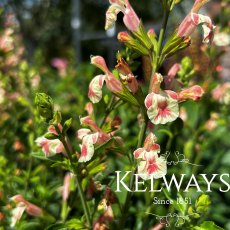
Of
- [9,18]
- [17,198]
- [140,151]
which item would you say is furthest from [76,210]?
[9,18]

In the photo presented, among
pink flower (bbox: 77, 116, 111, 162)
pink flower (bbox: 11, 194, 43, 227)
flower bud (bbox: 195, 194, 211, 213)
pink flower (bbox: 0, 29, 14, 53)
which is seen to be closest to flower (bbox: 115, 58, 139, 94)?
pink flower (bbox: 77, 116, 111, 162)

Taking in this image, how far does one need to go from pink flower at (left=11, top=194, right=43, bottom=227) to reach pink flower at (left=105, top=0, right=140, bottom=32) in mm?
407

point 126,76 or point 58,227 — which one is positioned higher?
point 126,76

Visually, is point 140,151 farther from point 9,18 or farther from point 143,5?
point 143,5

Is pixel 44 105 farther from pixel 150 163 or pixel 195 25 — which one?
pixel 195 25

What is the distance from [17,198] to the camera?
1046 millimetres

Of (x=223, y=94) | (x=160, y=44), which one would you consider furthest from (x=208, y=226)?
(x=223, y=94)

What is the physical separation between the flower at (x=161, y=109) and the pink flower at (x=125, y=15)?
0.17m

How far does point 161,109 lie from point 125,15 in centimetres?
24

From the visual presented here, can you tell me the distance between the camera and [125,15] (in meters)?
0.96

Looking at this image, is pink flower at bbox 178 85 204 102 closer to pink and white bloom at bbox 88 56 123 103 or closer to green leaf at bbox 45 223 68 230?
pink and white bloom at bbox 88 56 123 103

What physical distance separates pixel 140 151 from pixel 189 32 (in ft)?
0.80

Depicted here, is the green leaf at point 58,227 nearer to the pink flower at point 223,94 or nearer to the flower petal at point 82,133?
the flower petal at point 82,133

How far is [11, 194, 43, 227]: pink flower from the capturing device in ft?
3.41
